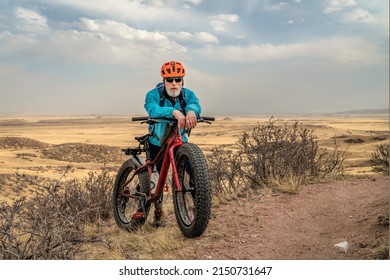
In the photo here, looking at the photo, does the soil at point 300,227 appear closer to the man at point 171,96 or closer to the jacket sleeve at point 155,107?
the man at point 171,96

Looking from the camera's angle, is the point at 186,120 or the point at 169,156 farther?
the point at 169,156

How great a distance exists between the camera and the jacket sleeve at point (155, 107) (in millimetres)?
4391

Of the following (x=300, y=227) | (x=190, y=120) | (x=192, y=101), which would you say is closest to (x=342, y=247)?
(x=300, y=227)

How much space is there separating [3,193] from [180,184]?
30.8 feet

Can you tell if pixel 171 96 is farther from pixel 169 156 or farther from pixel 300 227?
pixel 300 227

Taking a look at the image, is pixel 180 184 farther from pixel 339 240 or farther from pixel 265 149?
pixel 265 149

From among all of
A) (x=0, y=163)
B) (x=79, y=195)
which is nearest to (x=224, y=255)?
(x=79, y=195)

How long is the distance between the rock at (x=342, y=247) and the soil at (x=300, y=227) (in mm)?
31

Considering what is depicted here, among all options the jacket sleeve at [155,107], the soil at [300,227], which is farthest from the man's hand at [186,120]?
the soil at [300,227]

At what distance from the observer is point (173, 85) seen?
4766mm

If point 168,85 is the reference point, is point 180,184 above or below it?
below

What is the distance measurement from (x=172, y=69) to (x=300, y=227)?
2.44 meters

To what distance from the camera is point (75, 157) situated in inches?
917

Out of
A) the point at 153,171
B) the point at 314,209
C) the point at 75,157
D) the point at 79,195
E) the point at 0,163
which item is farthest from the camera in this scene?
the point at 75,157
